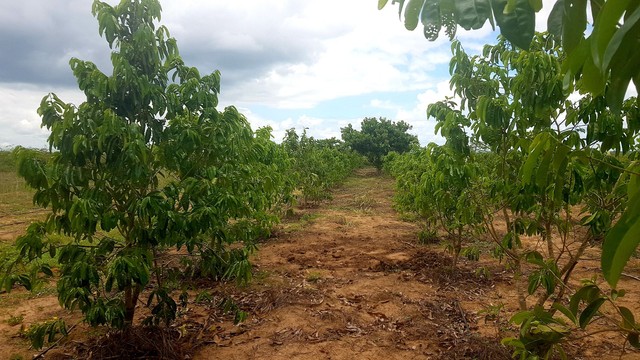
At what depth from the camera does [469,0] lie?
0.84 metres

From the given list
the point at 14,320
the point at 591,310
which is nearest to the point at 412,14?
the point at 591,310

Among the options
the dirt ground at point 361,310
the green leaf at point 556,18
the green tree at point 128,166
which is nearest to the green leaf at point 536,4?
the green leaf at point 556,18

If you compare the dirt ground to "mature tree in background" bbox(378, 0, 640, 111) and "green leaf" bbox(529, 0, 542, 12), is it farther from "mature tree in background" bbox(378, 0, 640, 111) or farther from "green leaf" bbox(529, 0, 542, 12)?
"green leaf" bbox(529, 0, 542, 12)

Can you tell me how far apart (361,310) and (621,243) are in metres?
5.28

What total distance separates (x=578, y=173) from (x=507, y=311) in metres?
3.22

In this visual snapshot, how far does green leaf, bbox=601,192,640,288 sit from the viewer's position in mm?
570

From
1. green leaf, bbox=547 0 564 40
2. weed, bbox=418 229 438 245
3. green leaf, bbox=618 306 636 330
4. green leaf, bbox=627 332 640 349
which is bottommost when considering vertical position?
weed, bbox=418 229 438 245

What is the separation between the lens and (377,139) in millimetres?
29891

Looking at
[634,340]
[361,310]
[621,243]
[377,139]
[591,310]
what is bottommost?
[361,310]

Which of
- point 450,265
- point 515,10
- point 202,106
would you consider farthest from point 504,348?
point 515,10

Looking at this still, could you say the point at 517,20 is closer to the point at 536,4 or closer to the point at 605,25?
the point at 536,4

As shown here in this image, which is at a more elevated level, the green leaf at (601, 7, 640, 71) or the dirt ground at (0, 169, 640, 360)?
the green leaf at (601, 7, 640, 71)

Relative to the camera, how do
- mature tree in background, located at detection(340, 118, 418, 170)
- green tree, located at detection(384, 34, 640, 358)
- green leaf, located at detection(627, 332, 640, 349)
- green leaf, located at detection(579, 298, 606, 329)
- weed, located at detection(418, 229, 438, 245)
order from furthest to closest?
mature tree in background, located at detection(340, 118, 418, 170), weed, located at detection(418, 229, 438, 245), green tree, located at detection(384, 34, 640, 358), green leaf, located at detection(627, 332, 640, 349), green leaf, located at detection(579, 298, 606, 329)

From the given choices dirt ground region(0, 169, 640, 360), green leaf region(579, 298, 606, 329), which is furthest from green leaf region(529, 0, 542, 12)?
dirt ground region(0, 169, 640, 360)
